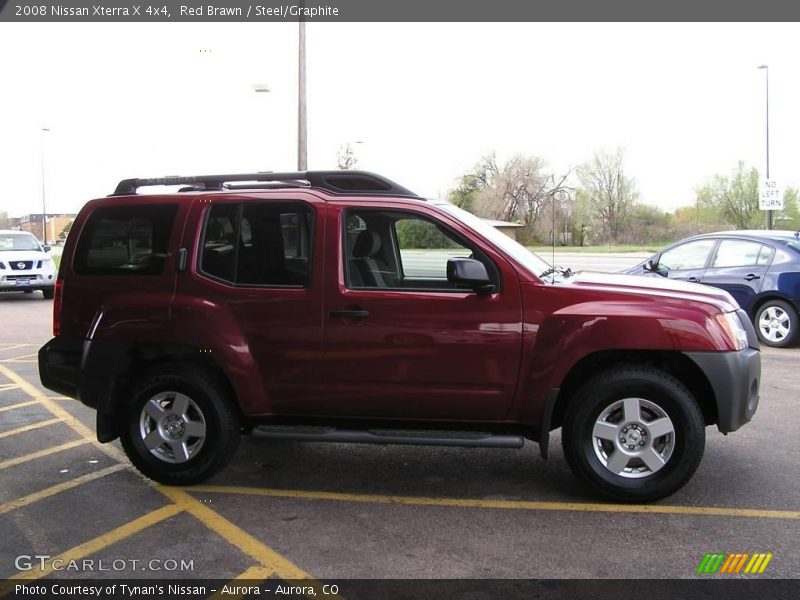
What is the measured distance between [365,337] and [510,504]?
4.44ft

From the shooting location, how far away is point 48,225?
89.3 metres

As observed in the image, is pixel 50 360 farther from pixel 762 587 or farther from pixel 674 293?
pixel 762 587

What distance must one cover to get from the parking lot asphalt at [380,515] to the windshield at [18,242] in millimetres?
13516

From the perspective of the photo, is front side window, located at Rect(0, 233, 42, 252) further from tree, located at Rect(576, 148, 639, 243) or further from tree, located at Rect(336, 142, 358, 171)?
tree, located at Rect(576, 148, 639, 243)

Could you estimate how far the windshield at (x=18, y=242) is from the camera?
17.2 metres

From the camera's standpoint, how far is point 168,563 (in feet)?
11.3

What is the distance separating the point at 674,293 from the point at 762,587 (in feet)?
5.64

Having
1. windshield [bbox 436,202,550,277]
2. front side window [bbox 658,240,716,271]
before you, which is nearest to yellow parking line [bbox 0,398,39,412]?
→ windshield [bbox 436,202,550,277]

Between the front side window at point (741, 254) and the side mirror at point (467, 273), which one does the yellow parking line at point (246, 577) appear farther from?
the front side window at point (741, 254)

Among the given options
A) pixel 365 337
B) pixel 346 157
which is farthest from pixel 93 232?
pixel 346 157

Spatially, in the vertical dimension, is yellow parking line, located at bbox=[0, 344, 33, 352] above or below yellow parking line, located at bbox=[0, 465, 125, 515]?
above

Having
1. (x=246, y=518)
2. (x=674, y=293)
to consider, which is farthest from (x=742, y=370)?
(x=246, y=518)

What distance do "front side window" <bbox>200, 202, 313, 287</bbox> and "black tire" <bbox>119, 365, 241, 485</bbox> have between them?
718 mm

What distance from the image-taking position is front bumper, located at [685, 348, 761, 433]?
4027mm
